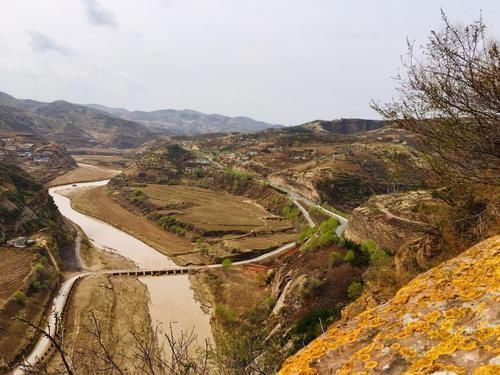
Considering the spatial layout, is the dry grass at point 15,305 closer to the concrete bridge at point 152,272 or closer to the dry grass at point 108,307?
the dry grass at point 108,307

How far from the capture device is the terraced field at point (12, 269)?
43156mm

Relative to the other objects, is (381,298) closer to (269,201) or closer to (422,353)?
(422,353)

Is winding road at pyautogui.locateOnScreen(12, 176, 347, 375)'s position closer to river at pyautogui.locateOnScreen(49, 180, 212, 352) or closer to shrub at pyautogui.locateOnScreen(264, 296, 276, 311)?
river at pyautogui.locateOnScreen(49, 180, 212, 352)

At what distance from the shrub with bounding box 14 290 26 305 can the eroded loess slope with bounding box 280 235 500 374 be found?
43.0m

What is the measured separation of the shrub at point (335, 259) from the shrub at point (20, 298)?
3042 centimetres

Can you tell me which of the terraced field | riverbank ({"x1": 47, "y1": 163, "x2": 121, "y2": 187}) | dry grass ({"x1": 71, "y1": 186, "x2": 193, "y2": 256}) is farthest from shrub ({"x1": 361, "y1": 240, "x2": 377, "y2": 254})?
riverbank ({"x1": 47, "y1": 163, "x2": 121, "y2": 187})

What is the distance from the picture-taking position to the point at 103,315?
4053cm

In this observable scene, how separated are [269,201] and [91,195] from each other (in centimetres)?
4722

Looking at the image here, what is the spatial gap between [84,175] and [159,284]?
4149 inches

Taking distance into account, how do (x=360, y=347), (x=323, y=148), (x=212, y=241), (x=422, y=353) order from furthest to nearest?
(x=323, y=148) → (x=212, y=241) → (x=360, y=347) → (x=422, y=353)

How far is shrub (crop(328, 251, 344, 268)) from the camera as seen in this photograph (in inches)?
1391

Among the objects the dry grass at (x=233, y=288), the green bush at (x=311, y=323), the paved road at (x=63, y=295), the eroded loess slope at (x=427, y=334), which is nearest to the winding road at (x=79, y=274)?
the paved road at (x=63, y=295)

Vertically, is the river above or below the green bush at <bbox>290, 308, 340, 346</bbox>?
below

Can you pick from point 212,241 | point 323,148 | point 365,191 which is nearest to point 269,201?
point 365,191
